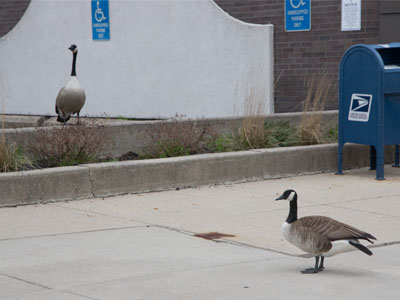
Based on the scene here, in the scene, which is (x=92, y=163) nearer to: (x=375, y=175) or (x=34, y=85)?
(x=375, y=175)

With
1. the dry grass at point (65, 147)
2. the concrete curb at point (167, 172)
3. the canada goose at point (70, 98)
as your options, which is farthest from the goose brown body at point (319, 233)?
the canada goose at point (70, 98)

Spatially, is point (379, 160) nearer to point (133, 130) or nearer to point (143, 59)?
point (133, 130)

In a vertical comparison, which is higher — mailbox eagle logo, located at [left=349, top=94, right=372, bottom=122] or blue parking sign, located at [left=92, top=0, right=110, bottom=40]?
blue parking sign, located at [left=92, top=0, right=110, bottom=40]

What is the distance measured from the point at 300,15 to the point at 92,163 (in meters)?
7.79

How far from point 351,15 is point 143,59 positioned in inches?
211

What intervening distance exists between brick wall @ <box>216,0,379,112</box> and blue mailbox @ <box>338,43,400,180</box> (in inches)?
167

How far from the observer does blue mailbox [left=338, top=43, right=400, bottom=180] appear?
1019cm

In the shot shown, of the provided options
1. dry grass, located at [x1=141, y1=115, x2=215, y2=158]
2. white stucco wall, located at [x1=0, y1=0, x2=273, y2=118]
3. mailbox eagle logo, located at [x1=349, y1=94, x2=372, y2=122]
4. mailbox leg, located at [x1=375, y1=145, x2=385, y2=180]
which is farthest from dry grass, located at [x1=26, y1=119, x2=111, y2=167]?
white stucco wall, located at [x1=0, y1=0, x2=273, y2=118]

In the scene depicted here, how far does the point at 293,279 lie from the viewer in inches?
225

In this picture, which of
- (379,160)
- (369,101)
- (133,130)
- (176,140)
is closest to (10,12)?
(133,130)

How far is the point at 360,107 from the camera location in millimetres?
10477

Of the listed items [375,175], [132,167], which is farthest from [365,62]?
[132,167]

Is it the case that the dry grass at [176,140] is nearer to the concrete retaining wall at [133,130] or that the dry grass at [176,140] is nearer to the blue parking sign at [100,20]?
the concrete retaining wall at [133,130]

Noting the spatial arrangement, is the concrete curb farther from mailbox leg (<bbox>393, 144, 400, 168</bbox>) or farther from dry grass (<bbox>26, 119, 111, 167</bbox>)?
dry grass (<bbox>26, 119, 111, 167</bbox>)
